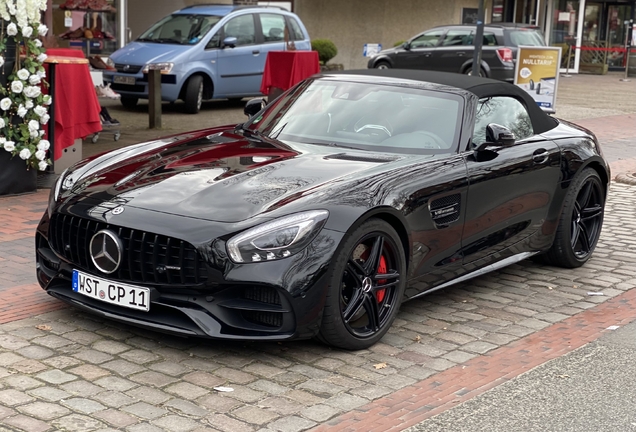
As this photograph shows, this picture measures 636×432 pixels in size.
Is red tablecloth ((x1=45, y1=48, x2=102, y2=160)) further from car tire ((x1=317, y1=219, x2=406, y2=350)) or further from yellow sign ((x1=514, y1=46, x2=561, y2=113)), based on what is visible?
yellow sign ((x1=514, y1=46, x2=561, y2=113))

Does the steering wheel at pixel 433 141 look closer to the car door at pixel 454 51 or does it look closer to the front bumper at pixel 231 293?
the front bumper at pixel 231 293

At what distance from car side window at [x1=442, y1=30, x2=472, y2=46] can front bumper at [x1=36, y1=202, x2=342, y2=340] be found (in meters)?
19.8

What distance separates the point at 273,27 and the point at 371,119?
1216cm

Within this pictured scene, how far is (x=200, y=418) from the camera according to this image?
407 centimetres

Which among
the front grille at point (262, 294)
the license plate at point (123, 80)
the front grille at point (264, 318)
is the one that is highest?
the license plate at point (123, 80)

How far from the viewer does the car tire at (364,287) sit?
475 cm

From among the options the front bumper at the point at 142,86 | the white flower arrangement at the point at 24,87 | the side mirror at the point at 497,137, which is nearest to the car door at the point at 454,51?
the front bumper at the point at 142,86

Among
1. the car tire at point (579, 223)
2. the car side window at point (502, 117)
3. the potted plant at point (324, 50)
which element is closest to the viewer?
the car side window at point (502, 117)

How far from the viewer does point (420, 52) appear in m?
24.3

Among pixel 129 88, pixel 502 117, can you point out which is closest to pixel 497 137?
pixel 502 117

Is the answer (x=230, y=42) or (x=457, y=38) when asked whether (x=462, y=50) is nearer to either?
(x=457, y=38)

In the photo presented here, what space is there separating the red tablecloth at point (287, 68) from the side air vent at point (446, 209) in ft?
25.3

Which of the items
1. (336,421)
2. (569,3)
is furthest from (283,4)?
(336,421)

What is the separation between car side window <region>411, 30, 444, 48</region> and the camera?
24.2m
